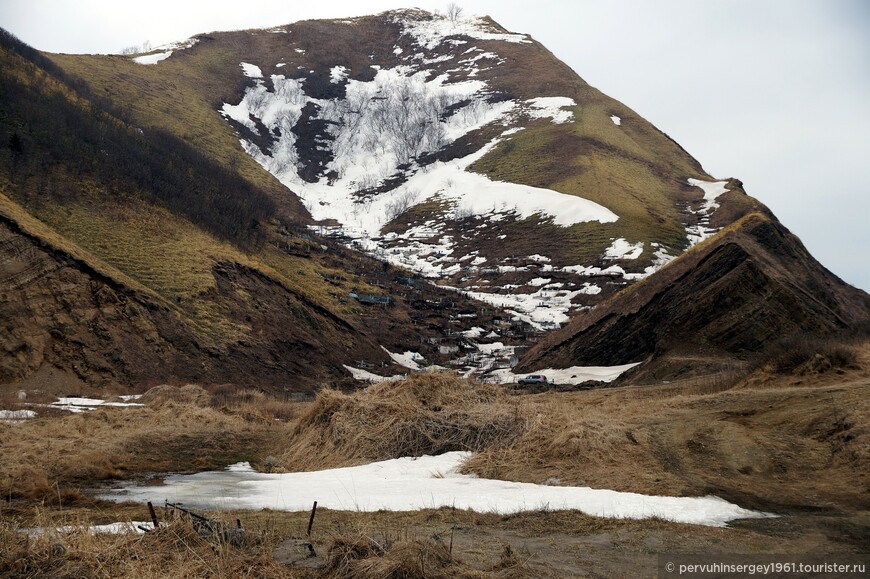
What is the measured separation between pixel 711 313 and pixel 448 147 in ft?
348

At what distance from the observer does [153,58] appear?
430 ft

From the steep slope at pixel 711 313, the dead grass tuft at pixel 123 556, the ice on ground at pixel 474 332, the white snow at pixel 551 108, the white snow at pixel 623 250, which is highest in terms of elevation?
the white snow at pixel 551 108

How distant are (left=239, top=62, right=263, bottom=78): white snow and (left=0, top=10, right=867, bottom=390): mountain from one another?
526 millimetres

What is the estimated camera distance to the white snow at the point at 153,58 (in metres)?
127

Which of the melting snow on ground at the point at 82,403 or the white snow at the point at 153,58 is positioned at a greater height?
the white snow at the point at 153,58

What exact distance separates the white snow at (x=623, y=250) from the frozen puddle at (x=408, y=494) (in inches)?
2654

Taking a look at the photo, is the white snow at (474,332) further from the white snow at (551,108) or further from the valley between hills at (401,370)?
the white snow at (551,108)

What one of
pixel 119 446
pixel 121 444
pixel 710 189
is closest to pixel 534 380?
pixel 121 444

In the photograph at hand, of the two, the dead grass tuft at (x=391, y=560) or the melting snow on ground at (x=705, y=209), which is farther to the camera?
the melting snow on ground at (x=705, y=209)

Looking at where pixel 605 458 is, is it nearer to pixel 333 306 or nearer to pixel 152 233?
pixel 152 233

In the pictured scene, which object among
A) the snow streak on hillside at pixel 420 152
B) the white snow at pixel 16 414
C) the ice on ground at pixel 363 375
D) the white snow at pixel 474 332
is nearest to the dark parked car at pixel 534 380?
Answer: the ice on ground at pixel 363 375

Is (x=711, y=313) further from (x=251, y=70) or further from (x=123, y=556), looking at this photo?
(x=251, y=70)

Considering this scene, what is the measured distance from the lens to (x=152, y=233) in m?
46.6

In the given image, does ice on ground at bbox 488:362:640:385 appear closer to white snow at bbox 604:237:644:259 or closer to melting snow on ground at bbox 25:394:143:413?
melting snow on ground at bbox 25:394:143:413
